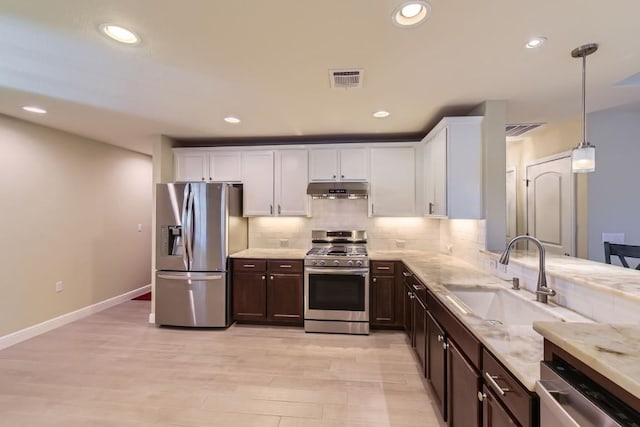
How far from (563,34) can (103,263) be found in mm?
5745

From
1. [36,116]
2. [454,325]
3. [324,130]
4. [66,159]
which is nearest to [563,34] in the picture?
[454,325]

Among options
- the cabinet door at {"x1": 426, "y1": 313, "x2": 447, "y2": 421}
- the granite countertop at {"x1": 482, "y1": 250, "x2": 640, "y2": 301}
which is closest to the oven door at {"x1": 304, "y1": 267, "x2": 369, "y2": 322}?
the cabinet door at {"x1": 426, "y1": 313, "x2": 447, "y2": 421}

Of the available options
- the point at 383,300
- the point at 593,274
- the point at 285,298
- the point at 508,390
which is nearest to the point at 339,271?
the point at 383,300

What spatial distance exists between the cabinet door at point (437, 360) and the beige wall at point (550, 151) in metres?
2.48

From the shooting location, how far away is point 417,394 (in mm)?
2307

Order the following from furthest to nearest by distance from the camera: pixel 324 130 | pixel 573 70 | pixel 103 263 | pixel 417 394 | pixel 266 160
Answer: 1. pixel 103 263
2. pixel 266 160
3. pixel 324 130
4. pixel 417 394
5. pixel 573 70

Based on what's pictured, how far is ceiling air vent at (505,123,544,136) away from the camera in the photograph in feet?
11.2

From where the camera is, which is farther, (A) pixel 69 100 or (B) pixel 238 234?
(B) pixel 238 234

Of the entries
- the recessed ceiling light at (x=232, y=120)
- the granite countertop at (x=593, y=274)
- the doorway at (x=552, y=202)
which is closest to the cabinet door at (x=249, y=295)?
the recessed ceiling light at (x=232, y=120)

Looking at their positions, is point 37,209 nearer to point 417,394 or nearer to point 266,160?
point 266,160

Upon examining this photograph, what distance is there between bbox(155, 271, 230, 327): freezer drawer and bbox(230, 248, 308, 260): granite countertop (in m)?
0.39

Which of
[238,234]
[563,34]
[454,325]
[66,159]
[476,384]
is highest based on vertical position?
[563,34]

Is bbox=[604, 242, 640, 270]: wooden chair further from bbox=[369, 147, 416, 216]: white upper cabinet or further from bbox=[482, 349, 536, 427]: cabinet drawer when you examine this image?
bbox=[482, 349, 536, 427]: cabinet drawer

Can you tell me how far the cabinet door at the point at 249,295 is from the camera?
369 centimetres
